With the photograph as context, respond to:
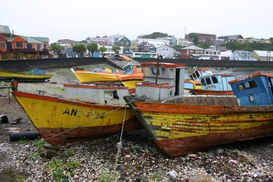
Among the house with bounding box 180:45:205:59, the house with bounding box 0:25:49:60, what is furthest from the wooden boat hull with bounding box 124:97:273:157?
the house with bounding box 180:45:205:59

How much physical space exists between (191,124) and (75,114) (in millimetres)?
4137

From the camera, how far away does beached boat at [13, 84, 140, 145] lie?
31.2ft

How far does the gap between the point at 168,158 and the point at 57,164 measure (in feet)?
12.0

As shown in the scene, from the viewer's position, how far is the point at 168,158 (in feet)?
30.6

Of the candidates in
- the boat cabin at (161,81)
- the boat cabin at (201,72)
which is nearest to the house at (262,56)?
the boat cabin at (201,72)

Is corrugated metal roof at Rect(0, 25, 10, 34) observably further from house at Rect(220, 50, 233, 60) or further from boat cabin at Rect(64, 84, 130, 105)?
house at Rect(220, 50, 233, 60)

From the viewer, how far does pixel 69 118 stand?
9930 millimetres

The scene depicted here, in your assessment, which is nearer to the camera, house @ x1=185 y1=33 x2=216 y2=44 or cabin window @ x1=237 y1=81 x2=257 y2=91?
cabin window @ x1=237 y1=81 x2=257 y2=91

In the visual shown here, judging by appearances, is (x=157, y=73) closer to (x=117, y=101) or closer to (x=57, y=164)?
(x=117, y=101)

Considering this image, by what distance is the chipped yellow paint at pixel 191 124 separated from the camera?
30.2 feet

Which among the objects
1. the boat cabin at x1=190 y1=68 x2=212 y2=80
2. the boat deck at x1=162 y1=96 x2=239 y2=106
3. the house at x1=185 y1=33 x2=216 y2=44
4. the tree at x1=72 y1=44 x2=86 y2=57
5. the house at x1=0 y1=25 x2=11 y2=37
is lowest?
the boat deck at x1=162 y1=96 x2=239 y2=106

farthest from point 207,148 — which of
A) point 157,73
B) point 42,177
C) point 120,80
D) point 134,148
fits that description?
point 120,80

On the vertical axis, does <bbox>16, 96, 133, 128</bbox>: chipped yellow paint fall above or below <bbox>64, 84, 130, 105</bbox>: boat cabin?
below

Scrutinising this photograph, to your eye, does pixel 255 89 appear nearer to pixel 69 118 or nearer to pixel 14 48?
pixel 69 118
